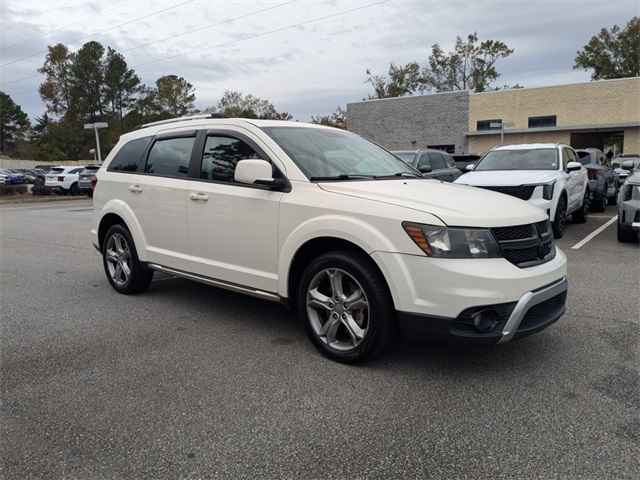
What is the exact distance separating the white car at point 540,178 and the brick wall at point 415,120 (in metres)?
25.9

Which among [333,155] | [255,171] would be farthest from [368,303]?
[333,155]

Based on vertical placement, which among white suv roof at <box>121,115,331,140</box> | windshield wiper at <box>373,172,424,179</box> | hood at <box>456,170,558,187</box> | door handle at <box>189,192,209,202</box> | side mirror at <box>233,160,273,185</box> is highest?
white suv roof at <box>121,115,331,140</box>

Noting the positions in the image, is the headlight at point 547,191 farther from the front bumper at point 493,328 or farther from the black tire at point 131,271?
the black tire at point 131,271

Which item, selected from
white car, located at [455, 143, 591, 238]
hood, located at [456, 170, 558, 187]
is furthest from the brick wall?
hood, located at [456, 170, 558, 187]

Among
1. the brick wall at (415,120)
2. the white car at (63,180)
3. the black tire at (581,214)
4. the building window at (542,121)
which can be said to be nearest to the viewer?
the black tire at (581,214)

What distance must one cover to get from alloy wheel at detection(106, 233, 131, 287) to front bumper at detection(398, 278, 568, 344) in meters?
3.55

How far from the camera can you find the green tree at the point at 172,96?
82.4 metres

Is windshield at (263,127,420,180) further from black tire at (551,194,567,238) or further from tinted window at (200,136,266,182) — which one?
black tire at (551,194,567,238)

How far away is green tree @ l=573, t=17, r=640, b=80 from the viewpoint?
52.2 metres

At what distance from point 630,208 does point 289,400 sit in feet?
24.1

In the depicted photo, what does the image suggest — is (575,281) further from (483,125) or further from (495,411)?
(483,125)

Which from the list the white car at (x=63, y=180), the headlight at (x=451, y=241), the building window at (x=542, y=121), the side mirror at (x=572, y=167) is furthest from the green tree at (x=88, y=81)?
the headlight at (x=451, y=241)

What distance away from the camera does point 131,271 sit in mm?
5828

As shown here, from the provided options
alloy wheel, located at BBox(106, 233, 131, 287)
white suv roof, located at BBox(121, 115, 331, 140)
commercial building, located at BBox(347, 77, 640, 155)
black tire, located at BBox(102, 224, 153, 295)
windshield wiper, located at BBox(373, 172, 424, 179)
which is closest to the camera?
windshield wiper, located at BBox(373, 172, 424, 179)
